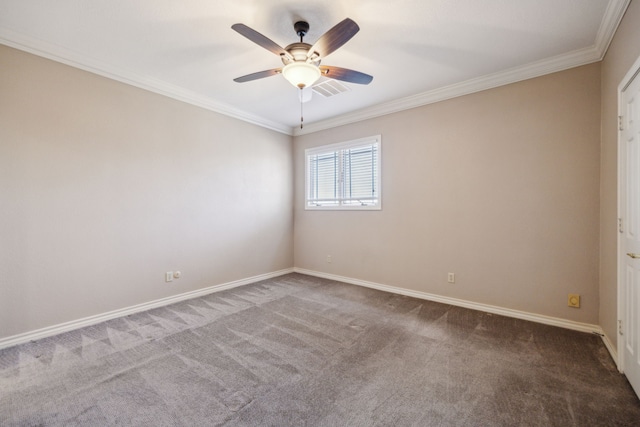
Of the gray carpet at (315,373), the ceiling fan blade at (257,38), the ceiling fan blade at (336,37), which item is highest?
the ceiling fan blade at (257,38)

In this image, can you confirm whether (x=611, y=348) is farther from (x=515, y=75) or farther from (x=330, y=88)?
(x=330, y=88)

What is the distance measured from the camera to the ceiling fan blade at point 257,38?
1.81 metres

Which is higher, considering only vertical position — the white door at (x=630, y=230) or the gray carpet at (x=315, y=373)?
the white door at (x=630, y=230)

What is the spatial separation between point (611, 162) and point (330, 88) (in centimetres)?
285

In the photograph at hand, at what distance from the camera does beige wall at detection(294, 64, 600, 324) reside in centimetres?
272

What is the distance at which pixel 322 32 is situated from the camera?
2387 mm

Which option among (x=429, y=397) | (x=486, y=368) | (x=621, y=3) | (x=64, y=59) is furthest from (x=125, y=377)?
(x=621, y=3)

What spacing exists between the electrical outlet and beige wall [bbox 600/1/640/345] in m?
0.17

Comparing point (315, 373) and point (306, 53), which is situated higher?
point (306, 53)

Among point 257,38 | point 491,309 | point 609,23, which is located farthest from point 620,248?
point 257,38

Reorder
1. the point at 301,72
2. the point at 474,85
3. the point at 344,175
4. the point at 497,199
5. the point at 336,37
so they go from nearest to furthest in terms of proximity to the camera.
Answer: the point at 336,37 < the point at 301,72 < the point at 497,199 < the point at 474,85 < the point at 344,175

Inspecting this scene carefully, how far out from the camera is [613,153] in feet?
7.52

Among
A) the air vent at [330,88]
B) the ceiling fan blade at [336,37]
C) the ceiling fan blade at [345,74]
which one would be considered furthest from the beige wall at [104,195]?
the ceiling fan blade at [336,37]

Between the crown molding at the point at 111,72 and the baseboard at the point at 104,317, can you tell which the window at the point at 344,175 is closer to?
the crown molding at the point at 111,72
